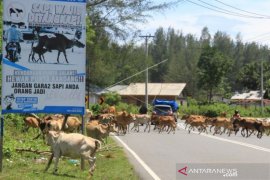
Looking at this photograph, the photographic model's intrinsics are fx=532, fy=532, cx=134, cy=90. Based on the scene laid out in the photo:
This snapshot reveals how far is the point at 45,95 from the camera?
1226 cm

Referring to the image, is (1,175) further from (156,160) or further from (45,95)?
(156,160)

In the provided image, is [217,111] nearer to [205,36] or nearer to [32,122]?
[32,122]

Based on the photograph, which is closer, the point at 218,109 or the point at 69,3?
the point at 69,3

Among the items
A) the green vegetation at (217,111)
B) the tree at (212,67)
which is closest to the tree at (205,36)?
the tree at (212,67)

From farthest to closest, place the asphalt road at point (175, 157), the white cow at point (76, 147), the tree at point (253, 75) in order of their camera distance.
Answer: the tree at point (253, 75) → the asphalt road at point (175, 157) → the white cow at point (76, 147)

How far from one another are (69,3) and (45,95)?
221 centimetres

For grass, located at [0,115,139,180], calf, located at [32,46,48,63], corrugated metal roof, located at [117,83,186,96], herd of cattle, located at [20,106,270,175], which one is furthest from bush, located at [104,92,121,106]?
calf, located at [32,46,48,63]

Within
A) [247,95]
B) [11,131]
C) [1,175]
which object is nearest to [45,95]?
[1,175]

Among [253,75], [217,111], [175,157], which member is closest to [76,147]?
[175,157]

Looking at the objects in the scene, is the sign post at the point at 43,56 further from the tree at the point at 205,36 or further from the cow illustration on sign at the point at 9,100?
the tree at the point at 205,36

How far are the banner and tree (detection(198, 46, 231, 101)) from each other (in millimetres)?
82172

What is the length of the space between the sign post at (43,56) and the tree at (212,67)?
8217cm

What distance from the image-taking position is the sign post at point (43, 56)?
12.0 m

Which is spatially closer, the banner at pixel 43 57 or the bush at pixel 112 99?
the banner at pixel 43 57
